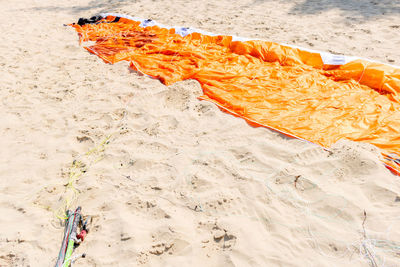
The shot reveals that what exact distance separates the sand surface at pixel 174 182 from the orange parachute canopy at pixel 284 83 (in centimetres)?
18

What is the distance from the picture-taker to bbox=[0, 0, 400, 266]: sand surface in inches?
63.4

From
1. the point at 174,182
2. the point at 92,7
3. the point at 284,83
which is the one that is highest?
the point at 92,7

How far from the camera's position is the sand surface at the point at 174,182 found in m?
1.61

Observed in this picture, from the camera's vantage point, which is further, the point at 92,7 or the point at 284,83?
the point at 92,7

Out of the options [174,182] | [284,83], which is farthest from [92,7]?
[174,182]

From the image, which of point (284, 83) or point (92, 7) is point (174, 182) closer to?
point (284, 83)

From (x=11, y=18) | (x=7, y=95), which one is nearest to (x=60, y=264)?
(x=7, y=95)

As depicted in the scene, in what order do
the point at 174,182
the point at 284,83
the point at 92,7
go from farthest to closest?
the point at 92,7 < the point at 284,83 < the point at 174,182

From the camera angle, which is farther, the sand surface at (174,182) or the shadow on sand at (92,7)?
the shadow on sand at (92,7)

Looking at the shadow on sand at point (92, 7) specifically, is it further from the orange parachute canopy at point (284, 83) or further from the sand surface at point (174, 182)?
the sand surface at point (174, 182)

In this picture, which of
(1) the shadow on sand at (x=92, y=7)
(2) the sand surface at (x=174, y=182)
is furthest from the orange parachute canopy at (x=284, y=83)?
(1) the shadow on sand at (x=92, y=7)

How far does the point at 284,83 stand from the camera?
3.19 metres

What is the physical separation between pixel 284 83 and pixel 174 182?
1944 mm

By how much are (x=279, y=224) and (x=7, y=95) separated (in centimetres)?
374
